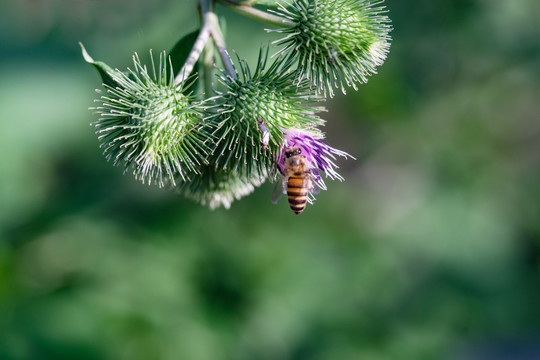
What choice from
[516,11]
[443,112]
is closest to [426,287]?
[443,112]

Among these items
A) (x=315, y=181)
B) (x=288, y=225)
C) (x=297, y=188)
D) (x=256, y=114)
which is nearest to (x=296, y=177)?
(x=297, y=188)

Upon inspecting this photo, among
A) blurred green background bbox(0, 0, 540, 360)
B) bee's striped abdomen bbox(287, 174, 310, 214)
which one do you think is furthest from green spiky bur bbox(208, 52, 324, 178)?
blurred green background bbox(0, 0, 540, 360)

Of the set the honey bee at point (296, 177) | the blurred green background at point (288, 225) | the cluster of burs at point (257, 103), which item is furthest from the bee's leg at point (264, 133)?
the blurred green background at point (288, 225)

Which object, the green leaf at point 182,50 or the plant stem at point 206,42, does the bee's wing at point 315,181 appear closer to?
the plant stem at point 206,42

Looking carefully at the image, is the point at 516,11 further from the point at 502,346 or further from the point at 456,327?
the point at 502,346

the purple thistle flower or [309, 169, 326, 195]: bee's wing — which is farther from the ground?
the purple thistle flower

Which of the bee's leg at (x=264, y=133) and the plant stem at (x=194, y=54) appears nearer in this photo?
the bee's leg at (x=264, y=133)

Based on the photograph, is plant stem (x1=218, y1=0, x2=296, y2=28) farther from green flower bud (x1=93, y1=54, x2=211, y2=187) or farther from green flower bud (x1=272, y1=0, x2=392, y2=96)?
green flower bud (x1=93, y1=54, x2=211, y2=187)
